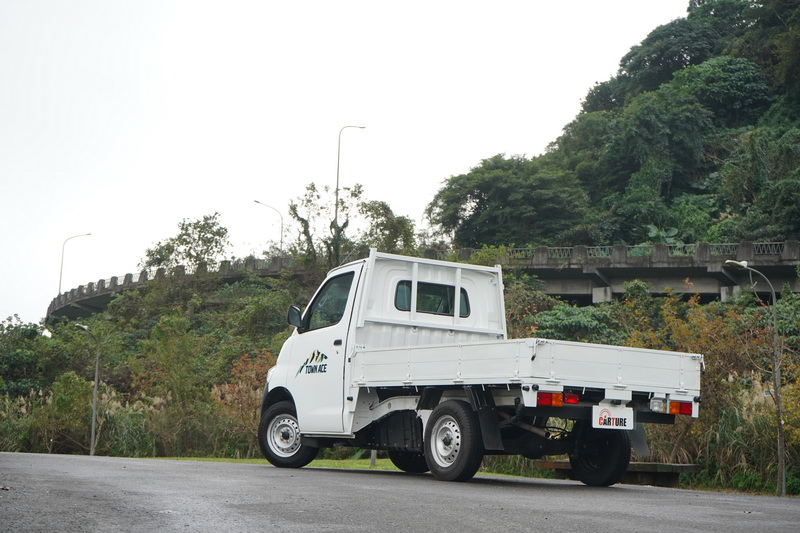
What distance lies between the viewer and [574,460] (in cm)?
1197

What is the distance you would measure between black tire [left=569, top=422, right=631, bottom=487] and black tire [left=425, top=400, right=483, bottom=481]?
1.50m

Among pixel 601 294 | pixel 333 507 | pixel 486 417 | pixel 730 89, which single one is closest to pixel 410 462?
pixel 486 417

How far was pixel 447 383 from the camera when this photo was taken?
10969 millimetres

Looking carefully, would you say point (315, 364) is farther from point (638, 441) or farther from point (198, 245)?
point (198, 245)

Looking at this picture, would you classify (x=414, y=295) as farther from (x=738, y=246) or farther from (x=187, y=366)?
(x=738, y=246)

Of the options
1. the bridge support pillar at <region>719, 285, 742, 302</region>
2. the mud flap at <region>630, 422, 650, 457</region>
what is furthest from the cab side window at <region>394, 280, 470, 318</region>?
the bridge support pillar at <region>719, 285, 742, 302</region>

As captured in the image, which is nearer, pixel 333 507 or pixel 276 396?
pixel 333 507

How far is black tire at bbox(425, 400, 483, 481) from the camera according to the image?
35.1ft

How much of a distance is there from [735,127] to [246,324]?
137ft

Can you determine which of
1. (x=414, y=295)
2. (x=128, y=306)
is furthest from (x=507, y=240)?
(x=414, y=295)

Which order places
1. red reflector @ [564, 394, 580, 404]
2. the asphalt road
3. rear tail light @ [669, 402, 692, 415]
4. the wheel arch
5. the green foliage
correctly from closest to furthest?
the asphalt road, red reflector @ [564, 394, 580, 404], rear tail light @ [669, 402, 692, 415], the wheel arch, the green foliage

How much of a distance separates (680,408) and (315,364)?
487cm

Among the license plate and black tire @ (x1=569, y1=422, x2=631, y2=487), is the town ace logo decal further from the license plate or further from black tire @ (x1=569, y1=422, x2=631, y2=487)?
the license plate

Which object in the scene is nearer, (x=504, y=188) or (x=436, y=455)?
(x=436, y=455)
